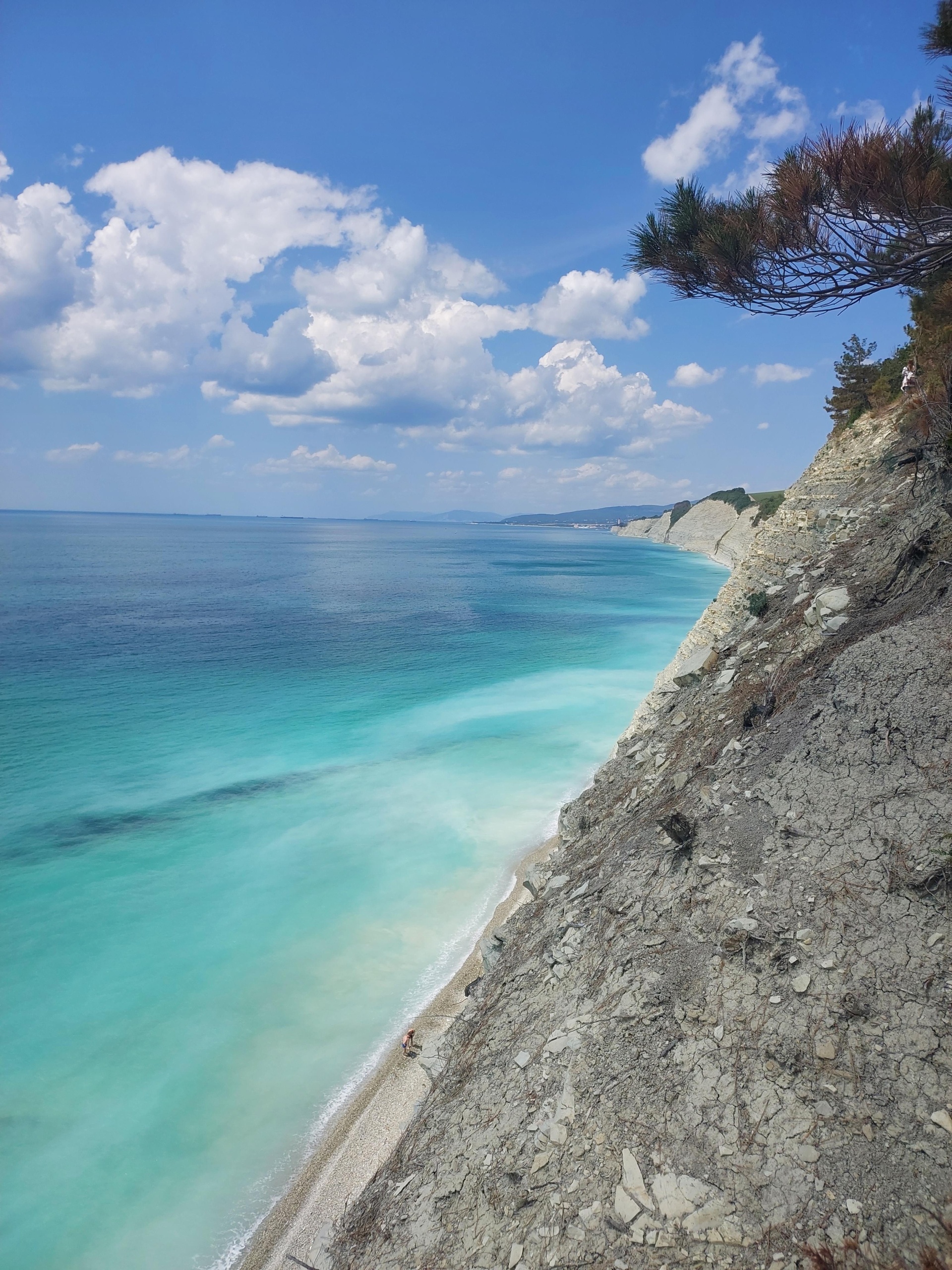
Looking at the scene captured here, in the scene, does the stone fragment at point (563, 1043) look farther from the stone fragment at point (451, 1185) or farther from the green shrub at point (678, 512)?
the green shrub at point (678, 512)

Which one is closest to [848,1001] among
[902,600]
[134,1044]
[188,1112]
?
[902,600]

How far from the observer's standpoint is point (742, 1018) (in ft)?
19.7

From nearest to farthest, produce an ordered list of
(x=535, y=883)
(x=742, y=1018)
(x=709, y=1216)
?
(x=709, y=1216)
(x=742, y=1018)
(x=535, y=883)

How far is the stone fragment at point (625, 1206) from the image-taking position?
5.05 m

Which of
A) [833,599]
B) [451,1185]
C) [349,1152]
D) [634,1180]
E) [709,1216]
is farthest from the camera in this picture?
[833,599]

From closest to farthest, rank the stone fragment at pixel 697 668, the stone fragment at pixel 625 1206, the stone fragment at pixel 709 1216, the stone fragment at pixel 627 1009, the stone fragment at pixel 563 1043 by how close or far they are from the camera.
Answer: the stone fragment at pixel 709 1216 → the stone fragment at pixel 625 1206 → the stone fragment at pixel 627 1009 → the stone fragment at pixel 563 1043 → the stone fragment at pixel 697 668

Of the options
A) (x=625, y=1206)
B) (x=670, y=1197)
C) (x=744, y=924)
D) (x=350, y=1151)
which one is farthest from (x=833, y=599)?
(x=350, y=1151)

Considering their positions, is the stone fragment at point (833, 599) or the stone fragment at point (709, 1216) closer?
the stone fragment at point (709, 1216)

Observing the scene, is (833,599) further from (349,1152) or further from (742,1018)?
(349,1152)

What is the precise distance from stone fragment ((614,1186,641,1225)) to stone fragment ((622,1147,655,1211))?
0.12ft

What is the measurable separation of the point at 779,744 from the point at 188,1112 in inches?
478

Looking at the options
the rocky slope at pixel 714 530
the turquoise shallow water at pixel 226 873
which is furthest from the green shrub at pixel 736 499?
the turquoise shallow water at pixel 226 873

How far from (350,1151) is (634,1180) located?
7363 mm

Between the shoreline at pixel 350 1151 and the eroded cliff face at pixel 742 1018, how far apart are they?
7.25ft
